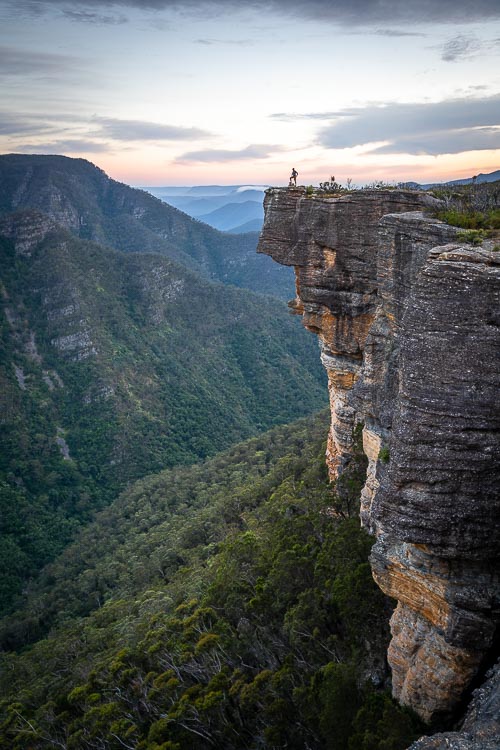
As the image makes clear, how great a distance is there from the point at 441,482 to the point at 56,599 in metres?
40.6

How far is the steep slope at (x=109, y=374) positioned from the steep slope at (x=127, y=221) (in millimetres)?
55485

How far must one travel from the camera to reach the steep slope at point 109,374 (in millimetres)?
64625

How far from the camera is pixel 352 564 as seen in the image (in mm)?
17453

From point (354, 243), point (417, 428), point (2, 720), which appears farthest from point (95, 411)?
point (417, 428)

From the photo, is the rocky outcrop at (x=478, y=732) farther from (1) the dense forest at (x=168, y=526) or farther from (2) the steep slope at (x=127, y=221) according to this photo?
(2) the steep slope at (x=127, y=221)

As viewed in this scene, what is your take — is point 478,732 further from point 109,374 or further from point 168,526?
point 109,374

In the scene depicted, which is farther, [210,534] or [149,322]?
[149,322]

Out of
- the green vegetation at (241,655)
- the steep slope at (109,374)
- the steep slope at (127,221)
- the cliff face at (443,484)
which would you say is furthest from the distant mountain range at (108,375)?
the steep slope at (127,221)

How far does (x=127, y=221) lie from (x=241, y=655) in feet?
578

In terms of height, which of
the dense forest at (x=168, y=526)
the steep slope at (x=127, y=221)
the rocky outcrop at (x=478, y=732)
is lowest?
the dense forest at (x=168, y=526)

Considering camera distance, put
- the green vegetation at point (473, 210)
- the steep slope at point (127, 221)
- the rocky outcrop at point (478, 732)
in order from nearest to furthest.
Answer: the rocky outcrop at point (478, 732), the green vegetation at point (473, 210), the steep slope at point (127, 221)

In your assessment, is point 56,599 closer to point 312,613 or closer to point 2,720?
point 2,720

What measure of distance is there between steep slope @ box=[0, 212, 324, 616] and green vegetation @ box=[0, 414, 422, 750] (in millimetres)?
24340

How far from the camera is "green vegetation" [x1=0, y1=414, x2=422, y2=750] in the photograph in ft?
47.8
